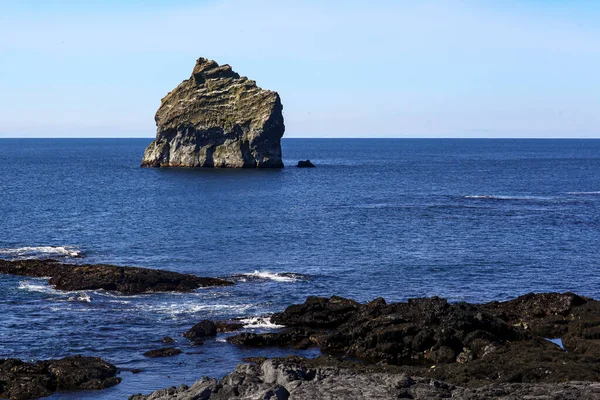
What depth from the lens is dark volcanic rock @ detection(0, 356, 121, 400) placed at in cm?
3200

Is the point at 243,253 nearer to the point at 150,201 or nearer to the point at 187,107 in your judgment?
the point at 150,201

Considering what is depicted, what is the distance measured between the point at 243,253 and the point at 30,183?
86046mm

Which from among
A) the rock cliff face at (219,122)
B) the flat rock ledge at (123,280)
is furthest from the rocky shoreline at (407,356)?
the rock cliff face at (219,122)

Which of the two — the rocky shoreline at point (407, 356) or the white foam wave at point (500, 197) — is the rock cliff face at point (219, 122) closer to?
the white foam wave at point (500, 197)

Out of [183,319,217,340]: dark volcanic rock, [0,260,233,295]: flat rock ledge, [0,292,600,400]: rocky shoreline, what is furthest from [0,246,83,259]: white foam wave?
[0,292,600,400]: rocky shoreline

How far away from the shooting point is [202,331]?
1604 inches

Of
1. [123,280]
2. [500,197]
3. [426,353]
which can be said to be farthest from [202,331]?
[500,197]

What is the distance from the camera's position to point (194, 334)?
4056 cm

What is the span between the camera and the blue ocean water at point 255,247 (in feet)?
137

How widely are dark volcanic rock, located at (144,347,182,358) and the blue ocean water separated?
0.49 m

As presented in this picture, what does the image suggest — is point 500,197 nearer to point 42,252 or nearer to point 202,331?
point 42,252

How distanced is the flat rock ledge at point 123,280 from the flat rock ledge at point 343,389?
23.9m

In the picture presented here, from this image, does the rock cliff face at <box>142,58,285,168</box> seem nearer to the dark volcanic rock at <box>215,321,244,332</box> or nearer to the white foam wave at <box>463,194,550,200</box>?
the white foam wave at <box>463,194,550,200</box>

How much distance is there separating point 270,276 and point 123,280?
10.8 meters
